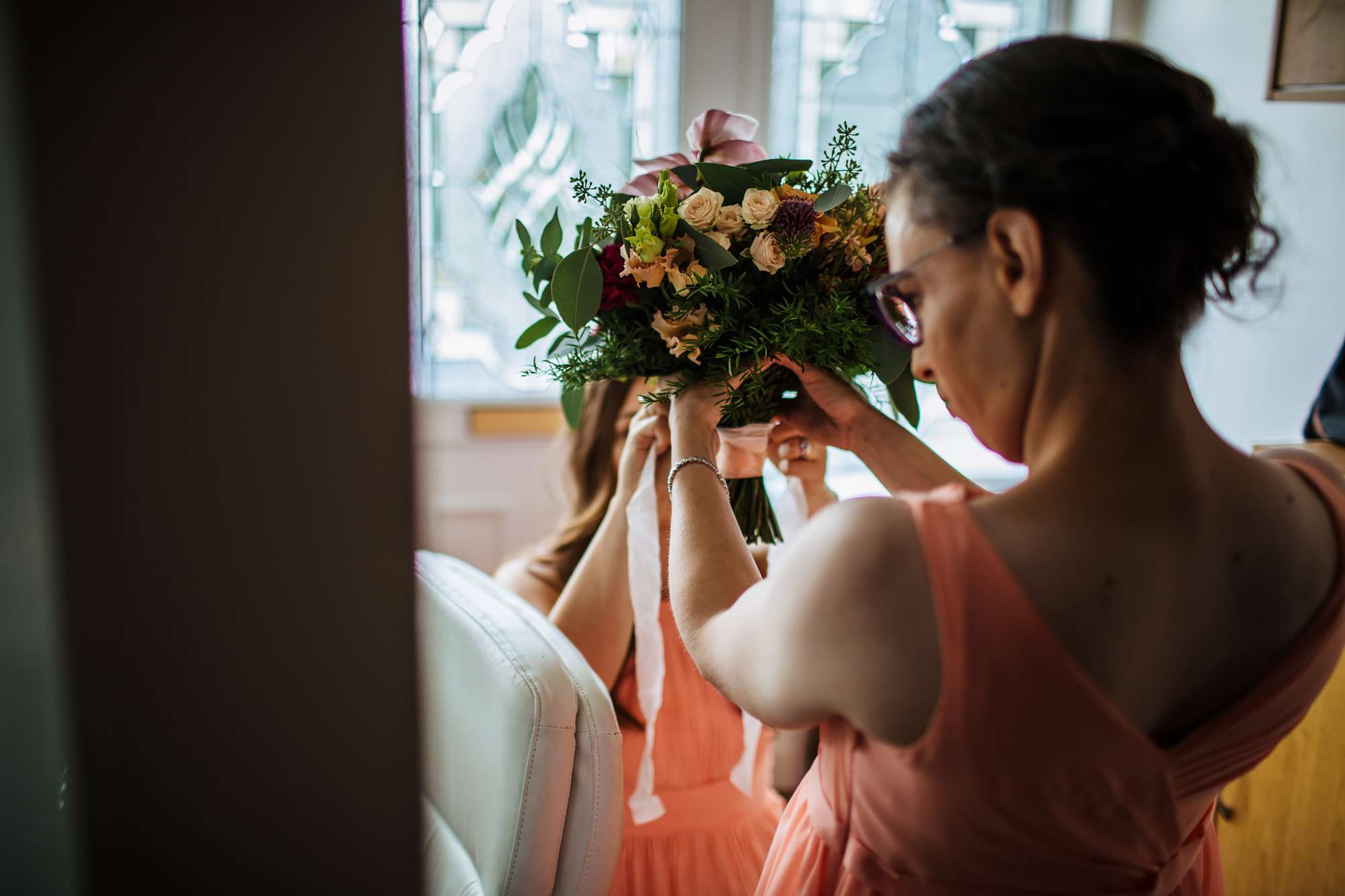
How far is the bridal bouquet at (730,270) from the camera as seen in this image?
987 mm

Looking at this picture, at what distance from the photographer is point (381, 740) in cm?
35

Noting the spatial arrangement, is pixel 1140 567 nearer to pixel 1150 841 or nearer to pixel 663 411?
pixel 1150 841

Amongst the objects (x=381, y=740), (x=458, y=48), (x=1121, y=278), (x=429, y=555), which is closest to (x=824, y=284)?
(x=1121, y=278)

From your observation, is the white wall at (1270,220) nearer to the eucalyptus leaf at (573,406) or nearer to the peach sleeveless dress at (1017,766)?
the eucalyptus leaf at (573,406)

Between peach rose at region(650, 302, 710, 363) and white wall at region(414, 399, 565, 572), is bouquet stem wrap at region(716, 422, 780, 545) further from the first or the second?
white wall at region(414, 399, 565, 572)

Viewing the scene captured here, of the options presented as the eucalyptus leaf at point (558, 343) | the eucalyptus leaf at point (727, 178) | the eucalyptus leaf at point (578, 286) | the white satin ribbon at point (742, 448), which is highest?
the eucalyptus leaf at point (727, 178)

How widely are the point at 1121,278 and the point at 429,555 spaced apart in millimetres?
1303

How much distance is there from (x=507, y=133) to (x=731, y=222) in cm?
175

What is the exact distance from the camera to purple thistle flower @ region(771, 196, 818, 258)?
38.4 inches

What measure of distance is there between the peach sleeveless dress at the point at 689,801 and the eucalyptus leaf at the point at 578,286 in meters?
0.62

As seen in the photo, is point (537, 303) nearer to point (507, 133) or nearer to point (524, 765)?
point (524, 765)

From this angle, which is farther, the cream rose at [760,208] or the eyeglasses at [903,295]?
the cream rose at [760,208]

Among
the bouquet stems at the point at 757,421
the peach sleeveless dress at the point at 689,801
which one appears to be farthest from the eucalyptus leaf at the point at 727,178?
the peach sleeveless dress at the point at 689,801

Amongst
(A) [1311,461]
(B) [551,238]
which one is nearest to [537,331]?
(B) [551,238]
